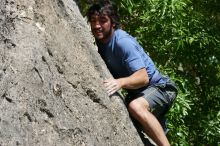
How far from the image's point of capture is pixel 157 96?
177 inches

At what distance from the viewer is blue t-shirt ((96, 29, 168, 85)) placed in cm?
427

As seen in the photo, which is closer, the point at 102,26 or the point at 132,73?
the point at 132,73

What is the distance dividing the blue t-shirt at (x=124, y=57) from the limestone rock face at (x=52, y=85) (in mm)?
162

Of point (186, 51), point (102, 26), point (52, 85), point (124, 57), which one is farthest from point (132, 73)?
point (186, 51)

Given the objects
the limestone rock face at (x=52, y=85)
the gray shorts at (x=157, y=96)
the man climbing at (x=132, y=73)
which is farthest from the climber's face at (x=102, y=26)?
the gray shorts at (x=157, y=96)

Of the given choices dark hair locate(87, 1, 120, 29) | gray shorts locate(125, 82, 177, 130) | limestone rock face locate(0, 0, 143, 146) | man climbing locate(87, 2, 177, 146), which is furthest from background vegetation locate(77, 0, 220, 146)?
limestone rock face locate(0, 0, 143, 146)

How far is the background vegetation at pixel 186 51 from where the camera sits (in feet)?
21.0

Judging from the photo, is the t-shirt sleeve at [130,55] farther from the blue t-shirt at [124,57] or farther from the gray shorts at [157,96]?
the gray shorts at [157,96]

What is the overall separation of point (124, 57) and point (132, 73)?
14 cm

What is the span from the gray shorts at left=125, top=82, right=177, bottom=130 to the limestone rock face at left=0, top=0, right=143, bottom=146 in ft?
0.79

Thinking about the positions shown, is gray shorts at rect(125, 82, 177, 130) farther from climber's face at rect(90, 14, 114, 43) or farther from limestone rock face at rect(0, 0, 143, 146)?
climber's face at rect(90, 14, 114, 43)

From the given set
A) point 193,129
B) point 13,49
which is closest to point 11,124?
point 13,49

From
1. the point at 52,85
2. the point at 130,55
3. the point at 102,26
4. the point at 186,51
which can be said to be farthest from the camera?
the point at 186,51

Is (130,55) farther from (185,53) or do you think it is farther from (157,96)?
(185,53)
